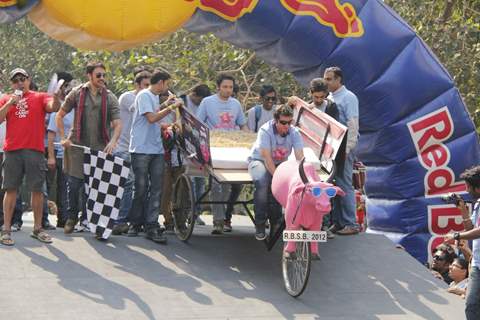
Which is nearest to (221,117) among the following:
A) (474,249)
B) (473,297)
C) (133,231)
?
(133,231)

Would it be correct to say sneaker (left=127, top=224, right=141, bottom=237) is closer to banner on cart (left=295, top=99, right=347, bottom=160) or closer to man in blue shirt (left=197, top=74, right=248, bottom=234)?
man in blue shirt (left=197, top=74, right=248, bottom=234)

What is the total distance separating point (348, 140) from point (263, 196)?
1.48 metres

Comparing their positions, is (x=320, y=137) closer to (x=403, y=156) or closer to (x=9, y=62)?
(x=403, y=156)

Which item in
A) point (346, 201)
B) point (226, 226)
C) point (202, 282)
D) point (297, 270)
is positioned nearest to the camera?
point (297, 270)

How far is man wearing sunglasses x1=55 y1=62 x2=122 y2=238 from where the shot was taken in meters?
10.6

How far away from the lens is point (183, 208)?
11078mm

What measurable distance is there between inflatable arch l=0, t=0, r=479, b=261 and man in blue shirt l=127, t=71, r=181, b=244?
1.89 ft

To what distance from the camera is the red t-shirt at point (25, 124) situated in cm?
1027

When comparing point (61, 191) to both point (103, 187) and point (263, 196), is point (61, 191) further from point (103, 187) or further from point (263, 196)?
point (263, 196)

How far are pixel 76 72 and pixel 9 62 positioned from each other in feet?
13.5

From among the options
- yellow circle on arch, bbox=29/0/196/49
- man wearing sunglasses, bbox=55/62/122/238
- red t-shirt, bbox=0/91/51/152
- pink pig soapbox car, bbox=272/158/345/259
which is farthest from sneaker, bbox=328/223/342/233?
red t-shirt, bbox=0/91/51/152

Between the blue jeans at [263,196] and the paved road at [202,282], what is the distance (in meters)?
0.53

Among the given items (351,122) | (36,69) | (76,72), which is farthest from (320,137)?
(36,69)

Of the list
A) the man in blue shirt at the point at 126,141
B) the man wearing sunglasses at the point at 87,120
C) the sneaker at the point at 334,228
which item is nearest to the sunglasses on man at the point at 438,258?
the sneaker at the point at 334,228
